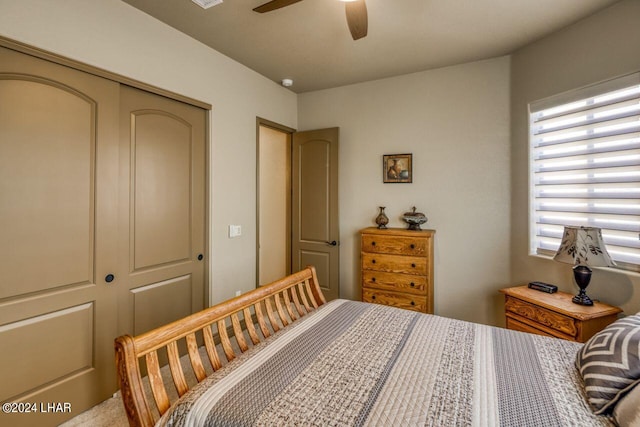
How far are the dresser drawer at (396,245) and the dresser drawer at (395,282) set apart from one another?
0.24 metres

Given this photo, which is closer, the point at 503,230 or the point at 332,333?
the point at 332,333

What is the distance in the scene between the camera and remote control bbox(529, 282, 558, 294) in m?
2.34

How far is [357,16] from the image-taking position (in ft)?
5.78

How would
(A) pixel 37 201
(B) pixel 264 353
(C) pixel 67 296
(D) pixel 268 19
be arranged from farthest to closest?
(D) pixel 268 19
(C) pixel 67 296
(A) pixel 37 201
(B) pixel 264 353

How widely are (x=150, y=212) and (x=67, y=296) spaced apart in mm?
745

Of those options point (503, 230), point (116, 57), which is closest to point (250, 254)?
point (116, 57)

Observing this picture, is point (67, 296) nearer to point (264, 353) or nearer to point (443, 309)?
point (264, 353)

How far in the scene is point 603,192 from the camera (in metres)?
2.12

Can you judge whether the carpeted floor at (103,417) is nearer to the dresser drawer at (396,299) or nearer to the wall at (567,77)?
the dresser drawer at (396,299)

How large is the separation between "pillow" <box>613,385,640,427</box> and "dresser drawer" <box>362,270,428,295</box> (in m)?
1.92

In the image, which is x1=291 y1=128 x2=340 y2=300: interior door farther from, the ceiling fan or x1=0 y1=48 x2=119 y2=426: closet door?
x1=0 y1=48 x2=119 y2=426: closet door

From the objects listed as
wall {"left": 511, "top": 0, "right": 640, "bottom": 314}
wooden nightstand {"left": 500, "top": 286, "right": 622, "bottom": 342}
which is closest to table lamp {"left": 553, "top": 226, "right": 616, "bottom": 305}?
wooden nightstand {"left": 500, "top": 286, "right": 622, "bottom": 342}

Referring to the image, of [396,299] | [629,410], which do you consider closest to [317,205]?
[396,299]

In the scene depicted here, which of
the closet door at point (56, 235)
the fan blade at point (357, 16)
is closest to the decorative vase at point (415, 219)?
the fan blade at point (357, 16)
